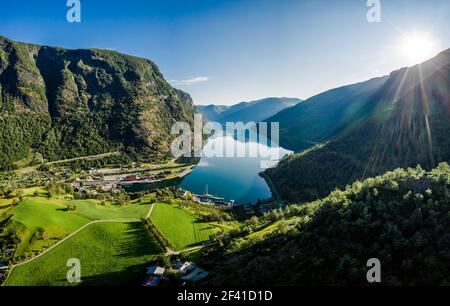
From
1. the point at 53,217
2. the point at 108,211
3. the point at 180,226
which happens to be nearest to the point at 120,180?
the point at 108,211

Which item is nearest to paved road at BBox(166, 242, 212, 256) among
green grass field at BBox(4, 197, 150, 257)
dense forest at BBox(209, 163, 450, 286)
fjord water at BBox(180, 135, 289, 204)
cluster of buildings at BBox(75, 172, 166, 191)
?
dense forest at BBox(209, 163, 450, 286)

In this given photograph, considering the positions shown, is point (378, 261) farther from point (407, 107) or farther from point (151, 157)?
point (151, 157)

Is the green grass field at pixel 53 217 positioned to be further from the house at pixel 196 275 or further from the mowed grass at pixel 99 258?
the house at pixel 196 275

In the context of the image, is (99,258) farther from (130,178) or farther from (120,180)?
(130,178)

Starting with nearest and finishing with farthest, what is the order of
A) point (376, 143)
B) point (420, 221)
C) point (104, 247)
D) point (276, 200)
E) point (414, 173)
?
point (420, 221) → point (414, 173) → point (104, 247) → point (276, 200) → point (376, 143)

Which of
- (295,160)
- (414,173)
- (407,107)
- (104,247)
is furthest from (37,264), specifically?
(407,107)

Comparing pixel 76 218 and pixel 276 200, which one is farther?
pixel 276 200
